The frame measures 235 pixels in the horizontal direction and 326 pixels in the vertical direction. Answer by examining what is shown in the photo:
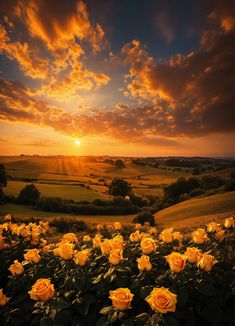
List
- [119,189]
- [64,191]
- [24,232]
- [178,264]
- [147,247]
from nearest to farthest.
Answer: [178,264], [147,247], [24,232], [64,191], [119,189]

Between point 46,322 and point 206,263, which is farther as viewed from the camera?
point 206,263

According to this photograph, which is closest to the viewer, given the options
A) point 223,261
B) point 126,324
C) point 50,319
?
point 126,324

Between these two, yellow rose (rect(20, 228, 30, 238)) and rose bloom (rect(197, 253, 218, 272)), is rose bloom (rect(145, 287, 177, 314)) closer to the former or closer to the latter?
rose bloom (rect(197, 253, 218, 272))


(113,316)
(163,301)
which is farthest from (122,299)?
(163,301)

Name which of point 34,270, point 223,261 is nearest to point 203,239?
point 223,261

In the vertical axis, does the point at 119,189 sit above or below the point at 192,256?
below

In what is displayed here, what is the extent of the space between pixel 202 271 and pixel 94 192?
5305 centimetres

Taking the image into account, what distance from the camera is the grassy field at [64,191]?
48.1m

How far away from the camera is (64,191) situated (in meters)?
53.1

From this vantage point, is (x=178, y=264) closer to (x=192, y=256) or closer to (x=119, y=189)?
(x=192, y=256)

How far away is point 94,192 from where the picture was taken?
182 ft

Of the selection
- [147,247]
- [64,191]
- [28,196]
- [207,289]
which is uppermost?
[147,247]

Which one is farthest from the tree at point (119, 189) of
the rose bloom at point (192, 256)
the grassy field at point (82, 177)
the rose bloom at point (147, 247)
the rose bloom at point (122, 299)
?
the rose bloom at point (122, 299)

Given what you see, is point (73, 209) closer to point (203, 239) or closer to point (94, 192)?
point (94, 192)
